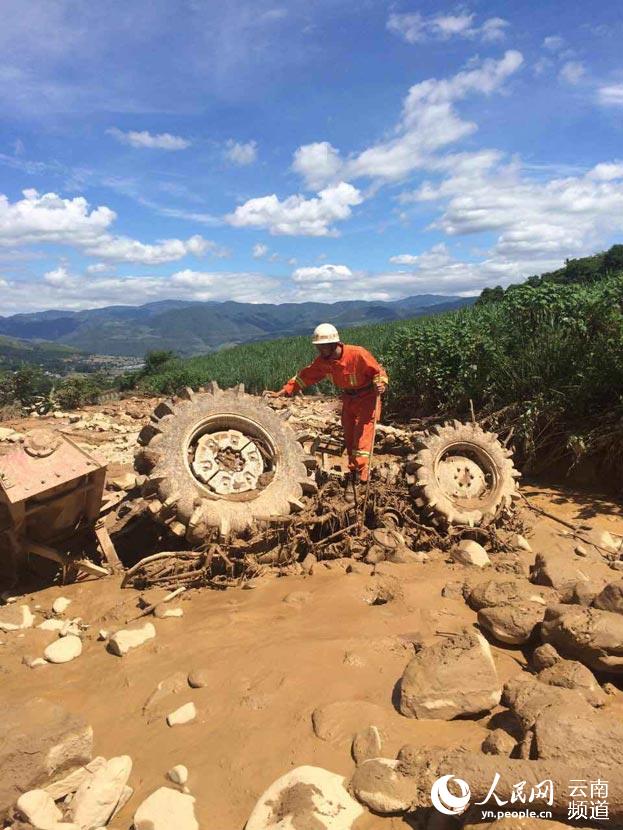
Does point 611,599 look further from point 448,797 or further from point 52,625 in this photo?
point 52,625

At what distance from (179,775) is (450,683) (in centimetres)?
123

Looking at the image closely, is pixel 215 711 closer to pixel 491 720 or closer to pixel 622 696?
pixel 491 720

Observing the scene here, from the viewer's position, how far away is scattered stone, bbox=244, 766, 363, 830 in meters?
1.92

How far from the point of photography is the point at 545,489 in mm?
6645

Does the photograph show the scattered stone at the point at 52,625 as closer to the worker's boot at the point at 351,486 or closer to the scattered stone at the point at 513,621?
the worker's boot at the point at 351,486

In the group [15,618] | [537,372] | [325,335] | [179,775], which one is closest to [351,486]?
[325,335]

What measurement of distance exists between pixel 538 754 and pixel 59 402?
481 inches

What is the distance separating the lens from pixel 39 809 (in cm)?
198

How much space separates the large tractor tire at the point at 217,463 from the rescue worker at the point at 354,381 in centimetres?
57

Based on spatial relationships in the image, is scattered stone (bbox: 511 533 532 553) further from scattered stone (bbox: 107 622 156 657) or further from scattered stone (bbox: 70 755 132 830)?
scattered stone (bbox: 70 755 132 830)

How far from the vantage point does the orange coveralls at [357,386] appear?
544 cm

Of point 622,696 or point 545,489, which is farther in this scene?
point 545,489

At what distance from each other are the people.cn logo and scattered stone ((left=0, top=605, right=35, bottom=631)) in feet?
9.18

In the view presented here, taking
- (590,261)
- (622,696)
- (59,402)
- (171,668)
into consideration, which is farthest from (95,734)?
(590,261)
